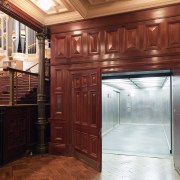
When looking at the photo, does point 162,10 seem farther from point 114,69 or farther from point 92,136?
point 92,136

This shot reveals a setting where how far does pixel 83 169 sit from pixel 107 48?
2.46 m

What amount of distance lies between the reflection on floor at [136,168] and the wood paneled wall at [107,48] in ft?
3.66

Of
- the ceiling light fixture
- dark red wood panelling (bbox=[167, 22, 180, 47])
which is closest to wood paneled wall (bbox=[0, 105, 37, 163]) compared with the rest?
the ceiling light fixture

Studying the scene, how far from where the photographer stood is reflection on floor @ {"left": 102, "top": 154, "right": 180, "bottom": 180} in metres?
3.56

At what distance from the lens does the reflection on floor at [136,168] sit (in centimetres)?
356

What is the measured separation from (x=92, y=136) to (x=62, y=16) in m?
2.76

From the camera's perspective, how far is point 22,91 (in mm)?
6410

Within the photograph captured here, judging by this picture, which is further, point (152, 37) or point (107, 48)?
point (107, 48)

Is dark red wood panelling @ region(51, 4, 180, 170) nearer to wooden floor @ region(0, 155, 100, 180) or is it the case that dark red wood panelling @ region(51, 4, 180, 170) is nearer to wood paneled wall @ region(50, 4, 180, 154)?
wood paneled wall @ region(50, 4, 180, 154)

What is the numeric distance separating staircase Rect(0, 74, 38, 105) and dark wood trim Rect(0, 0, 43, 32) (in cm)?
159

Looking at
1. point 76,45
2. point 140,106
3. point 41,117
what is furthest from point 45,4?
point 140,106

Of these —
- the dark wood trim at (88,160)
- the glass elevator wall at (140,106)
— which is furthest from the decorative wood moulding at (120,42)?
the glass elevator wall at (140,106)

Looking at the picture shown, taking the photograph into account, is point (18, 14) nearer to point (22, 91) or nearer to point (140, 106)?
point (22, 91)

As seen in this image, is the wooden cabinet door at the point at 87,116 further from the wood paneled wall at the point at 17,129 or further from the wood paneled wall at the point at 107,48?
the wood paneled wall at the point at 17,129
